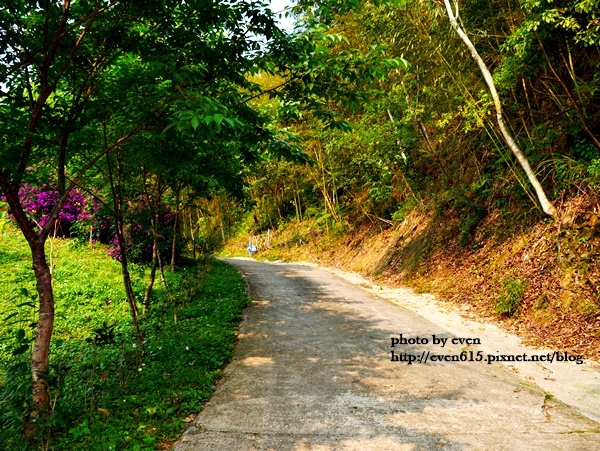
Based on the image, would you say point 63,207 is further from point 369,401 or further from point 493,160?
point 493,160

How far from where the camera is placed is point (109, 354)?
218 inches

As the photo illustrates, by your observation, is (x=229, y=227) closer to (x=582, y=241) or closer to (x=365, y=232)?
(x=365, y=232)

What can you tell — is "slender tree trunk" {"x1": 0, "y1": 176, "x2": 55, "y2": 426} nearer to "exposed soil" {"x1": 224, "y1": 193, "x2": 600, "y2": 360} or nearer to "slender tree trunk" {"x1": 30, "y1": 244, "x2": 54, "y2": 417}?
"slender tree trunk" {"x1": 30, "y1": 244, "x2": 54, "y2": 417}

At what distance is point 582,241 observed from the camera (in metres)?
6.27

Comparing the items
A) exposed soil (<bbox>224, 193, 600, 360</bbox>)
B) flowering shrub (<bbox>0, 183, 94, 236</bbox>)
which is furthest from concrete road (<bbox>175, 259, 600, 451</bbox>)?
flowering shrub (<bbox>0, 183, 94, 236</bbox>)

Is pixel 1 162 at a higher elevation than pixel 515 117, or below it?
below

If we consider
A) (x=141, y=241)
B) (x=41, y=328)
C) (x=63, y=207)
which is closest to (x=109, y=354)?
(x=41, y=328)

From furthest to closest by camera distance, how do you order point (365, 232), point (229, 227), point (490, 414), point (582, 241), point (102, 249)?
point (229, 227) < point (365, 232) < point (102, 249) < point (582, 241) < point (490, 414)

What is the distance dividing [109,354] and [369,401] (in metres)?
3.91

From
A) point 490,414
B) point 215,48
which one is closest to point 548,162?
point 490,414

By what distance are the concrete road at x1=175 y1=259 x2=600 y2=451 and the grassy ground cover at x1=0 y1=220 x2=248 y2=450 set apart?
0.41 meters

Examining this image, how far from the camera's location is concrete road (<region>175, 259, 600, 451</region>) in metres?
3.28

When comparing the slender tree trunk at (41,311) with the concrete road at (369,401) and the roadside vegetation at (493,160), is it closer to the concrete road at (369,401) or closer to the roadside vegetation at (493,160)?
the concrete road at (369,401)

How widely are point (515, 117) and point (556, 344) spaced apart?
222 inches
